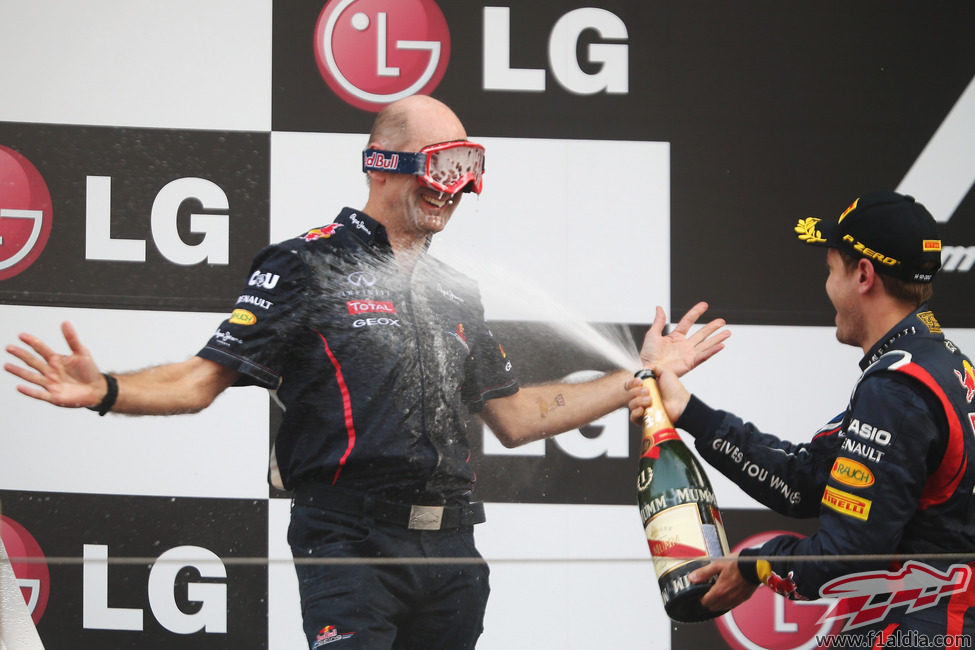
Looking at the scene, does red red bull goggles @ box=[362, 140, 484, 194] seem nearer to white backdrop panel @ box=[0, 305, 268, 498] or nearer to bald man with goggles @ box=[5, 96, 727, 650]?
bald man with goggles @ box=[5, 96, 727, 650]

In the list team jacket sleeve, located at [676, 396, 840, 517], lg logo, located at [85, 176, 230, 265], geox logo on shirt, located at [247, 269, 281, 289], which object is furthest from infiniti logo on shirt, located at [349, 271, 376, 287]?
team jacket sleeve, located at [676, 396, 840, 517]

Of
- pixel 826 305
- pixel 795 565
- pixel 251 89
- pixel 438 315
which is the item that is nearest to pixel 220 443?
pixel 438 315

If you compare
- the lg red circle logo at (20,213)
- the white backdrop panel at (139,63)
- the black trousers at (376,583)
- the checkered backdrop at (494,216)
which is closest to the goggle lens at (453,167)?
the checkered backdrop at (494,216)

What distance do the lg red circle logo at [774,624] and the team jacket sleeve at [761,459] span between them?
0.53 m

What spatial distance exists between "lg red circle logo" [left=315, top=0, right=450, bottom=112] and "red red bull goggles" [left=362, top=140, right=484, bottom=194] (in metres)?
0.16

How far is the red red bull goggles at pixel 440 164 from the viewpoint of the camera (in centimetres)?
170

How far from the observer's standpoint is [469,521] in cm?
171

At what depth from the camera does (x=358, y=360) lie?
1599mm

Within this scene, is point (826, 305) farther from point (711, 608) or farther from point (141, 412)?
point (141, 412)

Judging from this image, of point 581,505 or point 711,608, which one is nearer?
point 711,608

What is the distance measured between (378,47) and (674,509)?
1023 mm

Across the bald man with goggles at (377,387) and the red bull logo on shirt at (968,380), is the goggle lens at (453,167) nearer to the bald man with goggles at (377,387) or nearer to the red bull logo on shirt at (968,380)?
the bald man with goggles at (377,387)

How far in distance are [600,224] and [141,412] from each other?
3.01ft

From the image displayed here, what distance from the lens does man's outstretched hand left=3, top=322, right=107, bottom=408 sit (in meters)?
1.31
